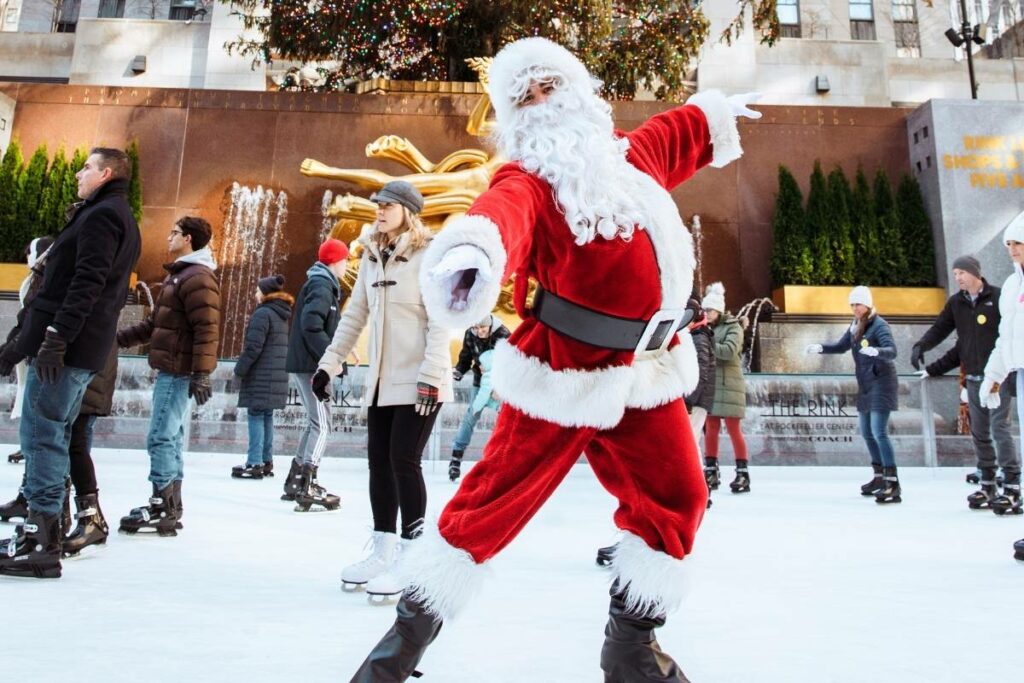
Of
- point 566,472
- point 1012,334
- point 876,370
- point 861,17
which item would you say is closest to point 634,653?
point 566,472

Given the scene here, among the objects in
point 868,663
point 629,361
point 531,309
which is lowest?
point 868,663

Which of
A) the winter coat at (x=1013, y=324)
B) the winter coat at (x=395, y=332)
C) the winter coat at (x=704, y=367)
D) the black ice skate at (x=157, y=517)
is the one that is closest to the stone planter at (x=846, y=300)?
the winter coat at (x=704, y=367)

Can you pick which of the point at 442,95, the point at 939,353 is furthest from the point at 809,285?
the point at 442,95

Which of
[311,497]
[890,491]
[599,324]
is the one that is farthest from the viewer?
[890,491]

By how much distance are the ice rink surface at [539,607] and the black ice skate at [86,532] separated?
2.9 inches

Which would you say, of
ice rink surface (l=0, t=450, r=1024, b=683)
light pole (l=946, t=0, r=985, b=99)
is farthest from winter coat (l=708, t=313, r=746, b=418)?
light pole (l=946, t=0, r=985, b=99)

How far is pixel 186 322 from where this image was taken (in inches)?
148

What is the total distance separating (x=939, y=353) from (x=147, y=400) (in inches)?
387

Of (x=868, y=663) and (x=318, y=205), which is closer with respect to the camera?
(x=868, y=663)

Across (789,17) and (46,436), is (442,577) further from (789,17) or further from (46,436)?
(789,17)

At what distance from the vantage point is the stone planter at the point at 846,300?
424 inches

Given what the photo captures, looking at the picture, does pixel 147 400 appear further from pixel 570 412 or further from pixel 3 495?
pixel 570 412

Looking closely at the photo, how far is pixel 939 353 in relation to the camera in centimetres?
1026

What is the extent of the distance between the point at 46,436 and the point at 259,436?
3.24 metres
